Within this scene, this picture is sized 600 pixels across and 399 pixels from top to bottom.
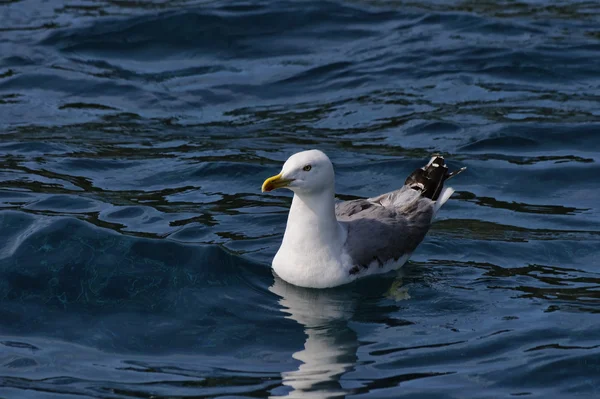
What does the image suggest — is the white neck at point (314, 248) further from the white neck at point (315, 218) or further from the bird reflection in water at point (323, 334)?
the bird reflection in water at point (323, 334)

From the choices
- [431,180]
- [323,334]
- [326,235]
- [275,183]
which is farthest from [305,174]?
[431,180]

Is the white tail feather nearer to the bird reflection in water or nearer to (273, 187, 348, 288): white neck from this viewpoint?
the bird reflection in water

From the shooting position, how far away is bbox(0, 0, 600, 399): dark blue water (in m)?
7.76

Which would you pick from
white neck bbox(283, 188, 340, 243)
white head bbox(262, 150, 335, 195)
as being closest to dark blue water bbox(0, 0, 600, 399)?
white neck bbox(283, 188, 340, 243)

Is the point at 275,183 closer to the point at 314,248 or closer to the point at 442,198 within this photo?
the point at 314,248

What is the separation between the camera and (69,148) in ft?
43.2

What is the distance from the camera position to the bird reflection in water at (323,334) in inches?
289

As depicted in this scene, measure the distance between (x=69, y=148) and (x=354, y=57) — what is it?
5391 millimetres

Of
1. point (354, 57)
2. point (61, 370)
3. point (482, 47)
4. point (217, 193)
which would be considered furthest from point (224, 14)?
point (61, 370)

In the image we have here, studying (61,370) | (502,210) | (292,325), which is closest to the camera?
(61,370)

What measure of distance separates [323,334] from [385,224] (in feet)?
5.46

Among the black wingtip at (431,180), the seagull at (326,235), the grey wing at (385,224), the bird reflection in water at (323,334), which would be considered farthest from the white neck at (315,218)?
the black wingtip at (431,180)

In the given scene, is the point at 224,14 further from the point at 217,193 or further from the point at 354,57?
the point at 217,193

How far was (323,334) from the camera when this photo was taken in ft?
27.3
